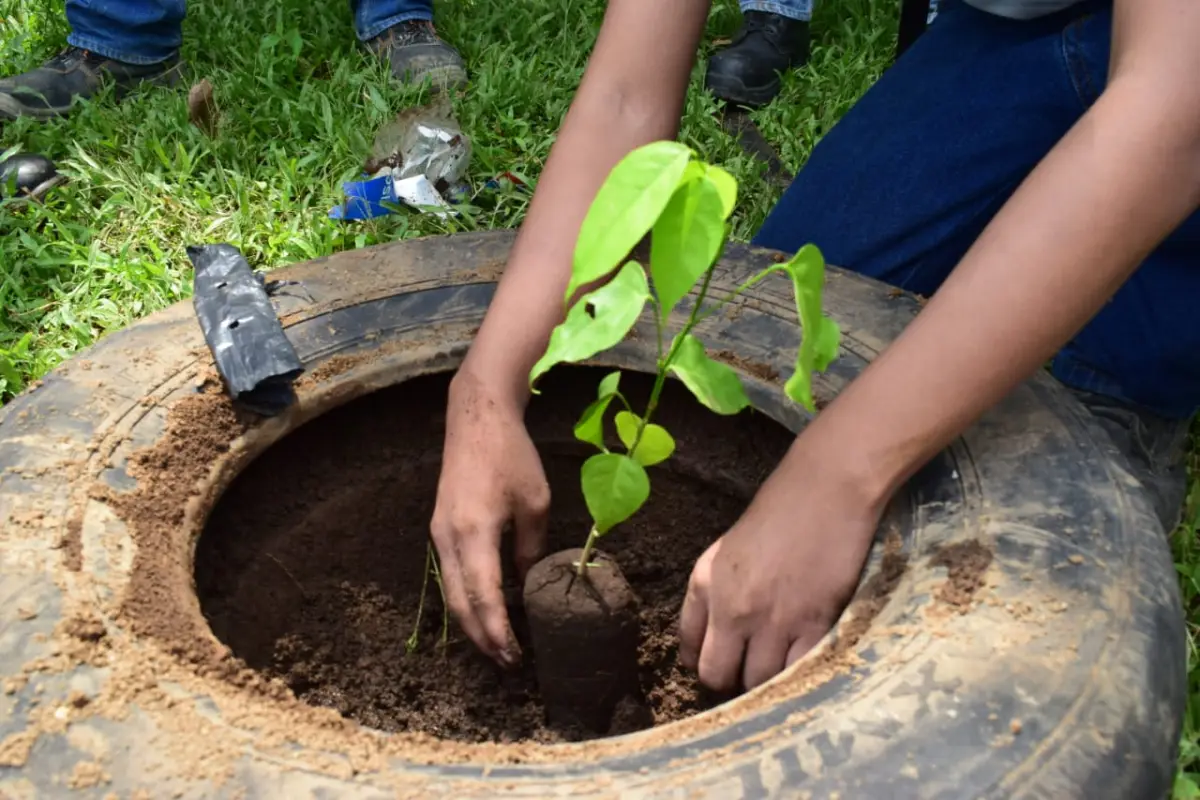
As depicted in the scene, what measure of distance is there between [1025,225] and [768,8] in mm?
2497

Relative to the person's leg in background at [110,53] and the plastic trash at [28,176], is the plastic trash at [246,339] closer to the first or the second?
the plastic trash at [28,176]

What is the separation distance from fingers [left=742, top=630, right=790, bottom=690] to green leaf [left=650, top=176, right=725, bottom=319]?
1.65 feet

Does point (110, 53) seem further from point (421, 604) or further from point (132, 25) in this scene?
point (421, 604)

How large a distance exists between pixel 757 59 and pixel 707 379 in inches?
103

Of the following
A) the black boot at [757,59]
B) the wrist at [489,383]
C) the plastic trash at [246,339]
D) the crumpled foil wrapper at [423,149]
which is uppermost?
the wrist at [489,383]

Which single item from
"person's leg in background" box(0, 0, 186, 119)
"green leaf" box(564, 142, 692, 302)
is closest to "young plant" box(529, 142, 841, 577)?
"green leaf" box(564, 142, 692, 302)

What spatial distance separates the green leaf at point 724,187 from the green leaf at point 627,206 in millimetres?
34

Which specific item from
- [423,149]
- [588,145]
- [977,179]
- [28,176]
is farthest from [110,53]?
[977,179]

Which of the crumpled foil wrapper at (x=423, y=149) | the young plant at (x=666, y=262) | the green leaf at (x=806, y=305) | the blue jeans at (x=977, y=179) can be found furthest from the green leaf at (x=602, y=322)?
the crumpled foil wrapper at (x=423, y=149)

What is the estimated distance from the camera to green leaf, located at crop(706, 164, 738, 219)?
0.86m

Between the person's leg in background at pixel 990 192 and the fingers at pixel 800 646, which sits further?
Answer: the person's leg in background at pixel 990 192

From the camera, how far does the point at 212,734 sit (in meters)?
0.97

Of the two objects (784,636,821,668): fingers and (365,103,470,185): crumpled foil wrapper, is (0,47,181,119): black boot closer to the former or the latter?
(365,103,470,185): crumpled foil wrapper

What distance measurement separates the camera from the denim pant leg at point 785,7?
11.4 feet
